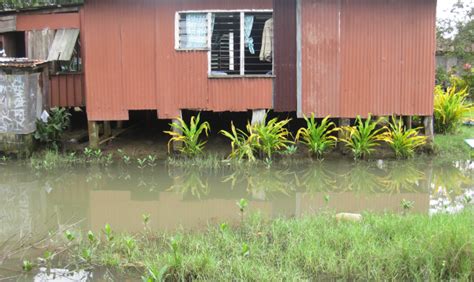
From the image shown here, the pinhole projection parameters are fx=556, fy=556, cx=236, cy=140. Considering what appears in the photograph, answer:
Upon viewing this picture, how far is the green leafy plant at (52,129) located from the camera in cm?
1223

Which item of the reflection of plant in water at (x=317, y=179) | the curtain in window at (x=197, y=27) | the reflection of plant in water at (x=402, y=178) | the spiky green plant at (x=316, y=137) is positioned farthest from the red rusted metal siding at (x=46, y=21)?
the reflection of plant in water at (x=402, y=178)

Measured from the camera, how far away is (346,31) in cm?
1209

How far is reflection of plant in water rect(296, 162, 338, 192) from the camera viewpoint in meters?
9.95

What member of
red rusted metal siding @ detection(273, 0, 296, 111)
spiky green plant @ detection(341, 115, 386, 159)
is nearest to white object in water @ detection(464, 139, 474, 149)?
spiky green plant @ detection(341, 115, 386, 159)

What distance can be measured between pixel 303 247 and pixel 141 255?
1.82 m

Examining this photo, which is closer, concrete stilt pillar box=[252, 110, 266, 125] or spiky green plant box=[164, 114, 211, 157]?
spiky green plant box=[164, 114, 211, 157]

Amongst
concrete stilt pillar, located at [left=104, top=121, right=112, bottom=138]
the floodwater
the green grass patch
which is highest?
concrete stilt pillar, located at [left=104, top=121, right=112, bottom=138]

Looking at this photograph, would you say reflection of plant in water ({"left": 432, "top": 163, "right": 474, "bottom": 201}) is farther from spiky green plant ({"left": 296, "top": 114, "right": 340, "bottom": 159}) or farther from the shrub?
the shrub

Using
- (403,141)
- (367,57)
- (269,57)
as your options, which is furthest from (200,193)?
(367,57)

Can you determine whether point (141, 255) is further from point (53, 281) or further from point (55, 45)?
point (55, 45)

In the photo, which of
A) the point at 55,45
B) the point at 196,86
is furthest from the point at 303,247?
the point at 55,45

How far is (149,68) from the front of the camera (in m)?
12.3

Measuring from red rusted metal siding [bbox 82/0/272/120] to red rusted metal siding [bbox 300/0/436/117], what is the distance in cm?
110

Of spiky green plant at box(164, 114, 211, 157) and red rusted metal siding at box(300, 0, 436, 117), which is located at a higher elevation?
red rusted metal siding at box(300, 0, 436, 117)
